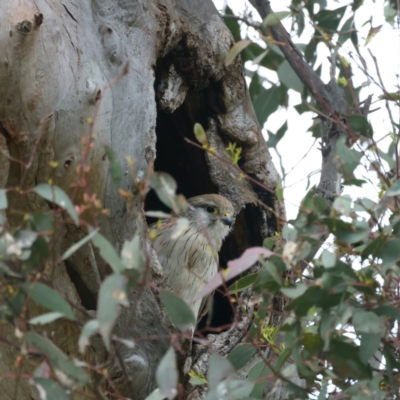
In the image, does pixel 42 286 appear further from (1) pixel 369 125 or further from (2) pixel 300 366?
(1) pixel 369 125

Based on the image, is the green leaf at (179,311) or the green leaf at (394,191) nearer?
the green leaf at (179,311)

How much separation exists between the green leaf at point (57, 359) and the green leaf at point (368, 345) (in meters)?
0.72

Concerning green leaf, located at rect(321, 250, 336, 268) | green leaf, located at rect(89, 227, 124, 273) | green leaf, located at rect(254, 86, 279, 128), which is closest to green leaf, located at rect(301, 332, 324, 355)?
green leaf, located at rect(321, 250, 336, 268)

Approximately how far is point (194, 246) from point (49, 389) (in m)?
2.35

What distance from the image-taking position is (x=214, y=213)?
3875mm

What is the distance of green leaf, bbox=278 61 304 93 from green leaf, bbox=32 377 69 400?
1.75 metres

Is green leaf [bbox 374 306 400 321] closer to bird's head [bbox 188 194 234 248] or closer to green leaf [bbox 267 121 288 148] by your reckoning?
bird's head [bbox 188 194 234 248]

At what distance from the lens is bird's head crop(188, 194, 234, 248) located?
3760 millimetres

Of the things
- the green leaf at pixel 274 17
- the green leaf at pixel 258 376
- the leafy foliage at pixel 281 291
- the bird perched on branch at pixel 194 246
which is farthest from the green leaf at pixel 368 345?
the bird perched on branch at pixel 194 246

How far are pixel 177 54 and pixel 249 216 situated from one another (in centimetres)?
100

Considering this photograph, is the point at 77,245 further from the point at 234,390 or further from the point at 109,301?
the point at 234,390

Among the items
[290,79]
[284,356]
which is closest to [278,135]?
[290,79]

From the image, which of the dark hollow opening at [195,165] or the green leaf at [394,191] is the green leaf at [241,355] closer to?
the green leaf at [394,191]

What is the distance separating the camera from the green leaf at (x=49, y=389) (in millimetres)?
1440
